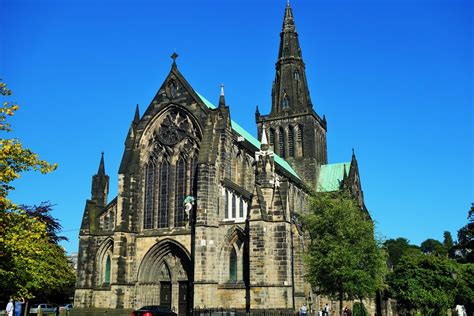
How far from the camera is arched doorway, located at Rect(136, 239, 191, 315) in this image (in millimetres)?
34562

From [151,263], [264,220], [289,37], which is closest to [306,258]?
[264,220]

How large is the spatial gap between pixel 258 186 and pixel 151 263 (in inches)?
385

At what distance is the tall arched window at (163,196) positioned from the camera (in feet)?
118

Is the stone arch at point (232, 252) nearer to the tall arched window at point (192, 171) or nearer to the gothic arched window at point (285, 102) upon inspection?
the tall arched window at point (192, 171)

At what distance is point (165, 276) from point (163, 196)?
5.71 metres

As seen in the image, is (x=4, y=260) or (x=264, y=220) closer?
Answer: (x=4, y=260)

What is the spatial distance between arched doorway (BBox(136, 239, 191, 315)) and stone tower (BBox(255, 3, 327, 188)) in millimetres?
28279

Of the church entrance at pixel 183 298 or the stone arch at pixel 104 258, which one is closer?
the church entrance at pixel 183 298

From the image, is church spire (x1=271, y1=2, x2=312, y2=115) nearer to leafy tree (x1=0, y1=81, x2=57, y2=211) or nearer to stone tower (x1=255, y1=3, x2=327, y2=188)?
stone tower (x1=255, y1=3, x2=327, y2=188)

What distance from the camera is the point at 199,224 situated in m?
32.5

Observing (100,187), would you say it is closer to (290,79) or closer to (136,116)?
(136,116)

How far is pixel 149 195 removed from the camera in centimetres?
3731

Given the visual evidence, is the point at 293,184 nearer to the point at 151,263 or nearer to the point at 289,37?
the point at 151,263

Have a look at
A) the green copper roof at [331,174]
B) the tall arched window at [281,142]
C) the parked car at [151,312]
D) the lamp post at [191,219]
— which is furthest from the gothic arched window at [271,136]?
the parked car at [151,312]
